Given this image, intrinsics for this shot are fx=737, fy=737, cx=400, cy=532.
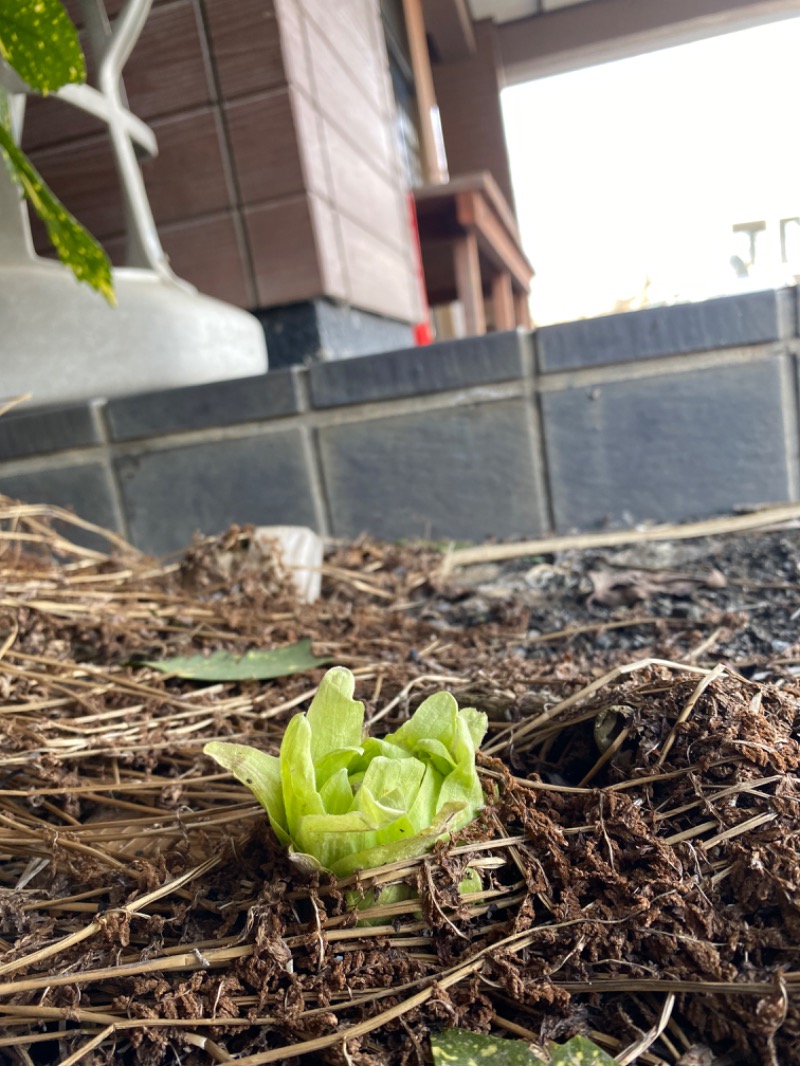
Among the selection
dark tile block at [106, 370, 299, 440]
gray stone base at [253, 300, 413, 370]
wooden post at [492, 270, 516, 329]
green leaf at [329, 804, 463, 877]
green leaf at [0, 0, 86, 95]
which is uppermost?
wooden post at [492, 270, 516, 329]

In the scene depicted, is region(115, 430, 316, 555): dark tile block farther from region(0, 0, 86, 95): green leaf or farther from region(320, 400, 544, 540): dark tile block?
region(0, 0, 86, 95): green leaf

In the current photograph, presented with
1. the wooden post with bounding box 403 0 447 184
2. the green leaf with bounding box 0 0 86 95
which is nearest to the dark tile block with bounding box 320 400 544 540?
the green leaf with bounding box 0 0 86 95

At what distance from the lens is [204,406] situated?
165cm

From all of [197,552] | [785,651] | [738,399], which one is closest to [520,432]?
[738,399]

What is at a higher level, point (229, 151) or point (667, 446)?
point (229, 151)

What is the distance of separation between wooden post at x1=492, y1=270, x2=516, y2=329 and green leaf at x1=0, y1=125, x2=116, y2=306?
4393 millimetres

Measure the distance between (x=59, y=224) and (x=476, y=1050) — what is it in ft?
3.07

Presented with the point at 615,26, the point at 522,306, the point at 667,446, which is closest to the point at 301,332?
the point at 667,446

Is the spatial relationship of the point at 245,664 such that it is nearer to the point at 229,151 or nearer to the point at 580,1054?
the point at 580,1054

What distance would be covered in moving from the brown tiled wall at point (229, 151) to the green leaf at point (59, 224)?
116 centimetres

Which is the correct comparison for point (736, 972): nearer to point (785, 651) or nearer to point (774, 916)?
point (774, 916)

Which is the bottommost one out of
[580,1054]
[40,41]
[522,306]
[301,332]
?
[580,1054]

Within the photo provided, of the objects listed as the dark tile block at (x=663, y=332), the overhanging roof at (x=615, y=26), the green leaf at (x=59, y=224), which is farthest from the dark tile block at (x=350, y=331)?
the green leaf at (x=59, y=224)

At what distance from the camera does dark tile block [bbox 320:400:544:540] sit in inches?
61.6
